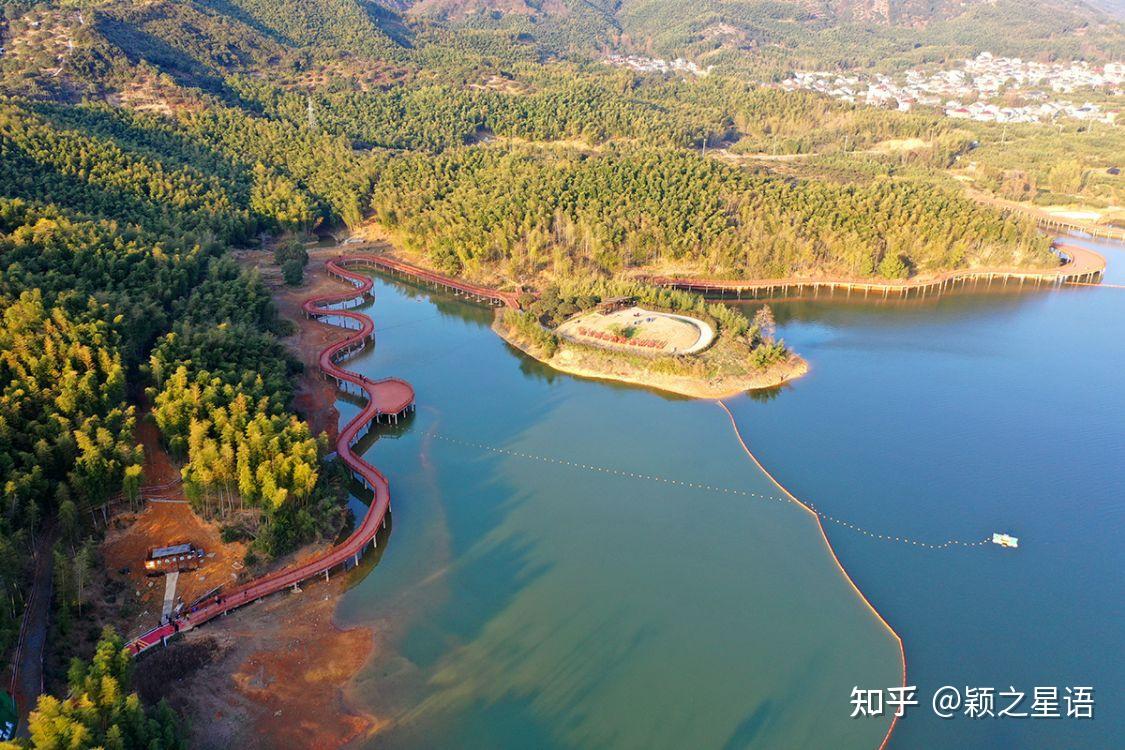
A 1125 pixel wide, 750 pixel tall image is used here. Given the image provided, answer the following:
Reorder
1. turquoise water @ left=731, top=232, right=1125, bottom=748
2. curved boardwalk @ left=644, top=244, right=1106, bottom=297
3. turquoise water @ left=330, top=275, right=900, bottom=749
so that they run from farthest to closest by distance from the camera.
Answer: curved boardwalk @ left=644, top=244, right=1106, bottom=297 < turquoise water @ left=731, top=232, right=1125, bottom=748 < turquoise water @ left=330, top=275, right=900, bottom=749

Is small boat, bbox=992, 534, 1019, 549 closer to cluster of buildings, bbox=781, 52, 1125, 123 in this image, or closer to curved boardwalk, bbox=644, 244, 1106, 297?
curved boardwalk, bbox=644, 244, 1106, 297

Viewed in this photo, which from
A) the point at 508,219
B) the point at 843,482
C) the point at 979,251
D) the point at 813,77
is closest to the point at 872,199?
the point at 979,251

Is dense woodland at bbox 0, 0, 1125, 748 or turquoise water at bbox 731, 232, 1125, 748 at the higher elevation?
dense woodland at bbox 0, 0, 1125, 748

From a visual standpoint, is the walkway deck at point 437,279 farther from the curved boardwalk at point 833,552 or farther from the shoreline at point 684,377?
the curved boardwalk at point 833,552

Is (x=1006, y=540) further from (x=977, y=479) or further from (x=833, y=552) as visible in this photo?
(x=833, y=552)

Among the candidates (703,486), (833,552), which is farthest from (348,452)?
(833,552)

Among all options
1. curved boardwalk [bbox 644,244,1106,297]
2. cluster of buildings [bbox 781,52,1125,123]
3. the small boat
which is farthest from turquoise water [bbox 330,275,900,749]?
cluster of buildings [bbox 781,52,1125,123]
